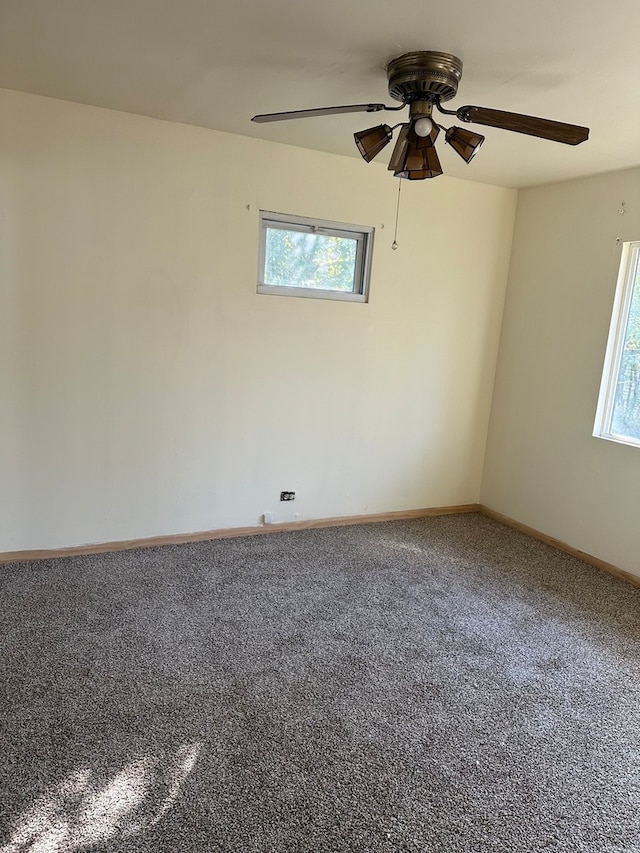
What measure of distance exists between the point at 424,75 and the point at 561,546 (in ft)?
10.1

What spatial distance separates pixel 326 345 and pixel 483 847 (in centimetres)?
290

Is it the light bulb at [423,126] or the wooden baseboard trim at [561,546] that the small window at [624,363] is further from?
the light bulb at [423,126]

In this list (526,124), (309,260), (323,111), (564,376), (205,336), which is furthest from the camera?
(564,376)

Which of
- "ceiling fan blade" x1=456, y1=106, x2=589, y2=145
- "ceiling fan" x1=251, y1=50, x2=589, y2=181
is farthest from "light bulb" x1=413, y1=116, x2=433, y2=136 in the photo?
"ceiling fan blade" x1=456, y1=106, x2=589, y2=145

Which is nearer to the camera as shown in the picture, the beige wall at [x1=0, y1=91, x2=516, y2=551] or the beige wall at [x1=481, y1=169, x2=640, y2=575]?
the beige wall at [x1=0, y1=91, x2=516, y2=551]

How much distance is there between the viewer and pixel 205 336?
3566 millimetres

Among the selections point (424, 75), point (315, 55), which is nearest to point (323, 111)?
point (315, 55)

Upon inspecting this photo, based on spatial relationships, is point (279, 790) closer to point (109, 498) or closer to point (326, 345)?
point (109, 498)

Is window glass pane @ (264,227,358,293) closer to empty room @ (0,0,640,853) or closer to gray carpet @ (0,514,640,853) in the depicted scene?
empty room @ (0,0,640,853)

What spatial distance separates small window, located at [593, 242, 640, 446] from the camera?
11.7 ft

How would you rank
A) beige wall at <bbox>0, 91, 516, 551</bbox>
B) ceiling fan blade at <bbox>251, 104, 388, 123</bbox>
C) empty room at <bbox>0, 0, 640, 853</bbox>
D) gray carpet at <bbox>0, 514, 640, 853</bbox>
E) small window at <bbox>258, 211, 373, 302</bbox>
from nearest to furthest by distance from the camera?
1. gray carpet at <bbox>0, 514, 640, 853</bbox>
2. empty room at <bbox>0, 0, 640, 853</bbox>
3. ceiling fan blade at <bbox>251, 104, 388, 123</bbox>
4. beige wall at <bbox>0, 91, 516, 551</bbox>
5. small window at <bbox>258, 211, 373, 302</bbox>

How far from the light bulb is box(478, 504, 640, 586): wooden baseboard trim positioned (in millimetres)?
2868

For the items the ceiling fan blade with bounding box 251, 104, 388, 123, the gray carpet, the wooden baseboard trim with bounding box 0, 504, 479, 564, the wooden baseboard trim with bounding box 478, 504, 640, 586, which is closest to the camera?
the gray carpet

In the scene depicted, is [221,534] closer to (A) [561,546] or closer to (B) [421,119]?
(A) [561,546]
